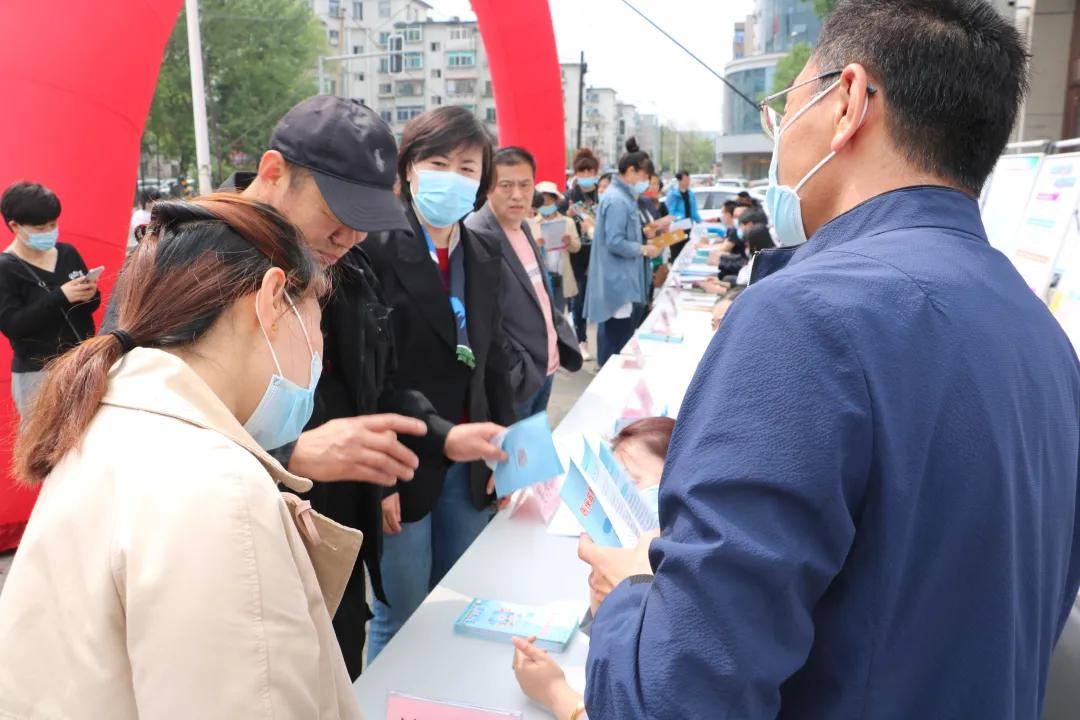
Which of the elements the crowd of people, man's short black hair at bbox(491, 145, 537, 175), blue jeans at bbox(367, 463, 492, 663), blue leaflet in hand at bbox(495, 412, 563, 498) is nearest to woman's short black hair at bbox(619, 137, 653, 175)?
man's short black hair at bbox(491, 145, 537, 175)

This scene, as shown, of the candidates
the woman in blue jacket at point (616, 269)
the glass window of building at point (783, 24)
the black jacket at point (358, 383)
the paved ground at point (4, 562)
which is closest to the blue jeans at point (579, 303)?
the woman in blue jacket at point (616, 269)

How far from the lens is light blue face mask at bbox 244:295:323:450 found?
108cm

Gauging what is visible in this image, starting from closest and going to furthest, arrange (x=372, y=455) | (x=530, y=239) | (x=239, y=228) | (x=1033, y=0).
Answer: (x=239, y=228)
(x=372, y=455)
(x=530, y=239)
(x=1033, y=0)

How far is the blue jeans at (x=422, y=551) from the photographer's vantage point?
81.2 inches

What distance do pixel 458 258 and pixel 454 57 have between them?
214 ft

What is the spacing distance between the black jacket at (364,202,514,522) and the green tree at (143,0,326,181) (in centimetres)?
2496

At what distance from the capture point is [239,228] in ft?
3.33

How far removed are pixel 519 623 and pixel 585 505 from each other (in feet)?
1.08

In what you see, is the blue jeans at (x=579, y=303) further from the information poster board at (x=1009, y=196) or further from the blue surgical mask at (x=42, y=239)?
the blue surgical mask at (x=42, y=239)

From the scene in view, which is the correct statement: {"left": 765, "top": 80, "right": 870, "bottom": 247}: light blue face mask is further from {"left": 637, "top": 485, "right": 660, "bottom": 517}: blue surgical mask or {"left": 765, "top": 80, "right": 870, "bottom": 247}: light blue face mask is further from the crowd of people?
{"left": 637, "top": 485, "right": 660, "bottom": 517}: blue surgical mask

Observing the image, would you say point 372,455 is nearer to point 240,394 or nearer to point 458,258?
point 240,394

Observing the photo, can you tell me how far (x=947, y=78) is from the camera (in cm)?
81

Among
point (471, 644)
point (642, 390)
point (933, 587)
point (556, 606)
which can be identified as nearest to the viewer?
point (933, 587)

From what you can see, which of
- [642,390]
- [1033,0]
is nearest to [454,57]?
[1033,0]
